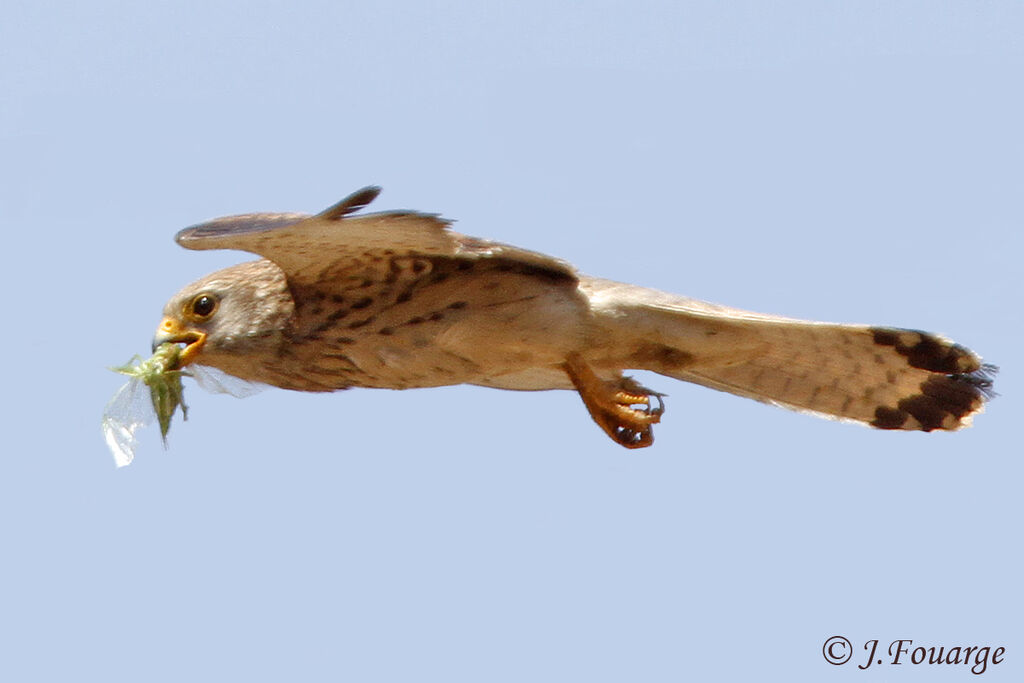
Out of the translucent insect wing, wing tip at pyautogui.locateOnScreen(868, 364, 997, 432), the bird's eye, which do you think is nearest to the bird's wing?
the bird's eye

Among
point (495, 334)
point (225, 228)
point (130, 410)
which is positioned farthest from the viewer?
point (130, 410)

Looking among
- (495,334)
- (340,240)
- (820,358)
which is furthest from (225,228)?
(820,358)

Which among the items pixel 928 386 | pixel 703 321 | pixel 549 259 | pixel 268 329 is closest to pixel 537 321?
pixel 549 259

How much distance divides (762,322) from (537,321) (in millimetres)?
839

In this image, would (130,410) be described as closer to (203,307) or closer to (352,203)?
(203,307)

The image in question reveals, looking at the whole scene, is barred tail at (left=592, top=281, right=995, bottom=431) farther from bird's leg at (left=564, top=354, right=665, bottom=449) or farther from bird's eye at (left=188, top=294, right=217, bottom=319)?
bird's eye at (left=188, top=294, right=217, bottom=319)

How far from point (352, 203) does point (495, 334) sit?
1.02 m

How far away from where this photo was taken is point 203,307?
6.09 m

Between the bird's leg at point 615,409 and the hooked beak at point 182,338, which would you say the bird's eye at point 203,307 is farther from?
the bird's leg at point 615,409

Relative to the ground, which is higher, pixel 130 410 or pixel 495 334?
pixel 495 334

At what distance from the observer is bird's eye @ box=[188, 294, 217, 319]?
609 centimetres

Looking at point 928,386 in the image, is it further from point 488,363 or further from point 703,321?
point 488,363

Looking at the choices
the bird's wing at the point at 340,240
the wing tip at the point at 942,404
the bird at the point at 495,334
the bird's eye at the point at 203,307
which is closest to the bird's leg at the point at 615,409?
the bird at the point at 495,334

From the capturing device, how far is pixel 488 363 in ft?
19.7
